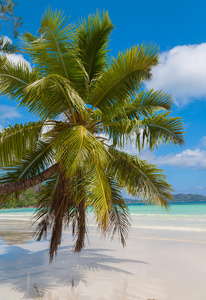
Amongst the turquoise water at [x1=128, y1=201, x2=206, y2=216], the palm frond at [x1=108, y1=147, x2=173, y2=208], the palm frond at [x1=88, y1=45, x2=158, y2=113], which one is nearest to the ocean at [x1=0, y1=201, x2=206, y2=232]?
the turquoise water at [x1=128, y1=201, x2=206, y2=216]

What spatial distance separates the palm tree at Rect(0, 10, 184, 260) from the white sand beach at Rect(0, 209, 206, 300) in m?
0.79

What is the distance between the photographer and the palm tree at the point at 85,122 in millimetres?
5551

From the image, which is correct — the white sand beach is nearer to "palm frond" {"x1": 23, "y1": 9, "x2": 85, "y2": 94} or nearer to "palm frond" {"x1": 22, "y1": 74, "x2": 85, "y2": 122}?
"palm frond" {"x1": 22, "y1": 74, "x2": 85, "y2": 122}

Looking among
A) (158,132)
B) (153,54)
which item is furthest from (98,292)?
(153,54)

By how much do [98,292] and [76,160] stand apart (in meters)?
2.71

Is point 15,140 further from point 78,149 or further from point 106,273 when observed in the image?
point 106,273

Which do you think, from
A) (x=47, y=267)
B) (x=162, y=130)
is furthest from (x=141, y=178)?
(x=47, y=267)

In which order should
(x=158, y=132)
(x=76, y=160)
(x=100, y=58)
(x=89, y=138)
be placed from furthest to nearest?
(x=100, y=58) → (x=158, y=132) → (x=89, y=138) → (x=76, y=160)

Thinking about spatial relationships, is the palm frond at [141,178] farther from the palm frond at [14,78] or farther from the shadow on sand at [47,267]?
the palm frond at [14,78]

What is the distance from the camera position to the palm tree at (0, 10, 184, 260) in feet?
18.2

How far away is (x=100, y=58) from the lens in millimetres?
7340

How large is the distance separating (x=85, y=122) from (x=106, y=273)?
3653 millimetres

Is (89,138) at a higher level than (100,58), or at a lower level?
lower

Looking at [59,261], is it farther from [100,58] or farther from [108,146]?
[100,58]
